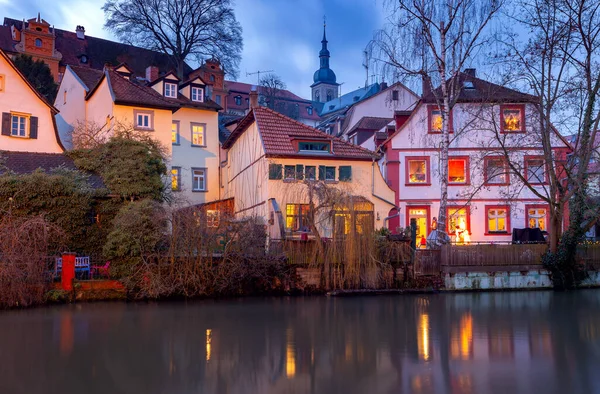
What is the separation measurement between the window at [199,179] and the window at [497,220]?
16.4 m

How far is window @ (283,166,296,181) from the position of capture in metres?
28.9

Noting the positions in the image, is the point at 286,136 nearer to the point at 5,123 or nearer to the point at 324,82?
the point at 5,123

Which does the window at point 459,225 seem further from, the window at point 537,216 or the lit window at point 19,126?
the lit window at point 19,126

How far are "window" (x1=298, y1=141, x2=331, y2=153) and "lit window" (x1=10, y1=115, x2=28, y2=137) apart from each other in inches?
525

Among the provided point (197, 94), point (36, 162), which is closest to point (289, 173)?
point (197, 94)

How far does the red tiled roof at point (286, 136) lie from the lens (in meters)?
29.1

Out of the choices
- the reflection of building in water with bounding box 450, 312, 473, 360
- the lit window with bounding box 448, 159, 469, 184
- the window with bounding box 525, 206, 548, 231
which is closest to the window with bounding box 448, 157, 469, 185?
the lit window with bounding box 448, 159, 469, 184

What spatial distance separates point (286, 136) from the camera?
29.8m

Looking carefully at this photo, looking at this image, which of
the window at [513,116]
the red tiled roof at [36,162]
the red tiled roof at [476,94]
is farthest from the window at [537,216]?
the red tiled roof at [36,162]

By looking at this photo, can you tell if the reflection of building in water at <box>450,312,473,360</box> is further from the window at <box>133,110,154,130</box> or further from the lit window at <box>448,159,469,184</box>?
the window at <box>133,110,154,130</box>

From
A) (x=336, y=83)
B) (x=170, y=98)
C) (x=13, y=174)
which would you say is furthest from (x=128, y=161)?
(x=336, y=83)

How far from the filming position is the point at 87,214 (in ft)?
74.5

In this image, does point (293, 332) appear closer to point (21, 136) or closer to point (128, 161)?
point (128, 161)

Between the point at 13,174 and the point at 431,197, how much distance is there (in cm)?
2100
